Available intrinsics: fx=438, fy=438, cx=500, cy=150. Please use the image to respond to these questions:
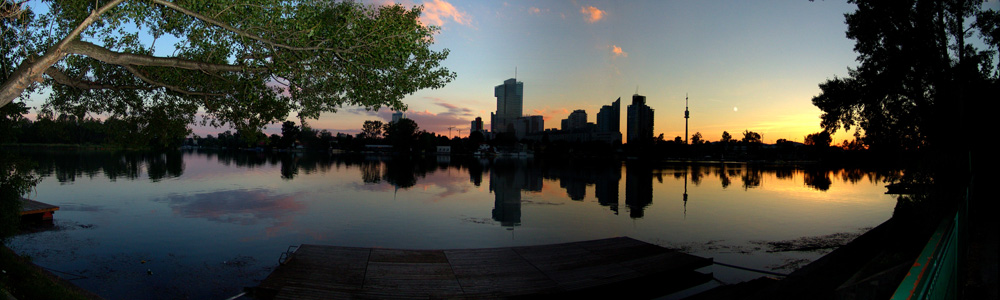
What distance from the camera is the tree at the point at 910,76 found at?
18.2m

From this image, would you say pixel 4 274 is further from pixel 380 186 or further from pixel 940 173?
pixel 380 186

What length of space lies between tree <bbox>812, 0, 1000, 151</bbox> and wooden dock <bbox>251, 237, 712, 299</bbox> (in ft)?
42.2

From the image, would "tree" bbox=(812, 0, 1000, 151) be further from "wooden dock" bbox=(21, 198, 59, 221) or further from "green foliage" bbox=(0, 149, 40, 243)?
"wooden dock" bbox=(21, 198, 59, 221)

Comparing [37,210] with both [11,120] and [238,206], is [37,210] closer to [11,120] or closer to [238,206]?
[11,120]

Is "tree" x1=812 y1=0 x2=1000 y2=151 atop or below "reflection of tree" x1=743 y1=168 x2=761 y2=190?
atop

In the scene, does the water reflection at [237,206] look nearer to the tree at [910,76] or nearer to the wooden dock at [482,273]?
the wooden dock at [482,273]

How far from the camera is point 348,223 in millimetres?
24375

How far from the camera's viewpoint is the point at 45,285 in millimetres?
10477

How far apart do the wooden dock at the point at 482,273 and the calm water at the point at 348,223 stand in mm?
2036

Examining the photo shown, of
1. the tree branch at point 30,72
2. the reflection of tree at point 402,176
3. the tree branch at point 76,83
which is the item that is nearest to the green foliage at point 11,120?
the tree branch at point 76,83

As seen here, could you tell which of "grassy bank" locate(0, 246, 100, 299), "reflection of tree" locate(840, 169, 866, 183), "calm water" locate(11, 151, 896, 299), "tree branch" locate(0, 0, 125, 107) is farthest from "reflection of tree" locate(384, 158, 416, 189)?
"reflection of tree" locate(840, 169, 866, 183)

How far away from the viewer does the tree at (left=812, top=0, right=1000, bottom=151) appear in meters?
18.2

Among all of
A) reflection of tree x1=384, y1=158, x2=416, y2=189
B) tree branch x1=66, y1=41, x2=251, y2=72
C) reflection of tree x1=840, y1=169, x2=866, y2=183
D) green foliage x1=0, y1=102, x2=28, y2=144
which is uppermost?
tree branch x1=66, y1=41, x2=251, y2=72

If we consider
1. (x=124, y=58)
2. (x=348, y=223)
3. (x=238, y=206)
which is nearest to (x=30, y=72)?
(x=124, y=58)
